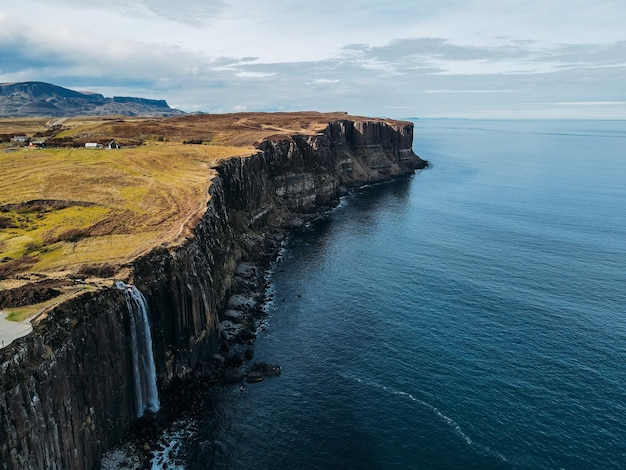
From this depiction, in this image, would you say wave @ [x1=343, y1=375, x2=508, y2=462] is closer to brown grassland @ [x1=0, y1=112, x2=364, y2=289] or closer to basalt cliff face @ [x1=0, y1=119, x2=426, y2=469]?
basalt cliff face @ [x1=0, y1=119, x2=426, y2=469]

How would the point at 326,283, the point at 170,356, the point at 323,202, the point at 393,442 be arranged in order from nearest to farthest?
the point at 393,442
the point at 170,356
the point at 326,283
the point at 323,202

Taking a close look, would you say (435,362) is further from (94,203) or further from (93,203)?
(93,203)

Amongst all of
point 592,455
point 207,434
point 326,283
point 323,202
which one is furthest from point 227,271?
point 323,202

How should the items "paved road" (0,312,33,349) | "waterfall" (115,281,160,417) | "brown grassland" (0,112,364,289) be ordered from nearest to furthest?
"paved road" (0,312,33,349)
"waterfall" (115,281,160,417)
"brown grassland" (0,112,364,289)

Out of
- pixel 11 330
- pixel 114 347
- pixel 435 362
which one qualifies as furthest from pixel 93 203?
pixel 435 362

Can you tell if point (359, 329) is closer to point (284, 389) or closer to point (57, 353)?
point (284, 389)

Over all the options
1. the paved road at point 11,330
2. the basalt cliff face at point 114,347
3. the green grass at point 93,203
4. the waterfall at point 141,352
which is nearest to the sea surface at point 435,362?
the waterfall at point 141,352

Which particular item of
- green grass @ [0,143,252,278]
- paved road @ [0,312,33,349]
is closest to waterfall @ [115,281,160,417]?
green grass @ [0,143,252,278]
